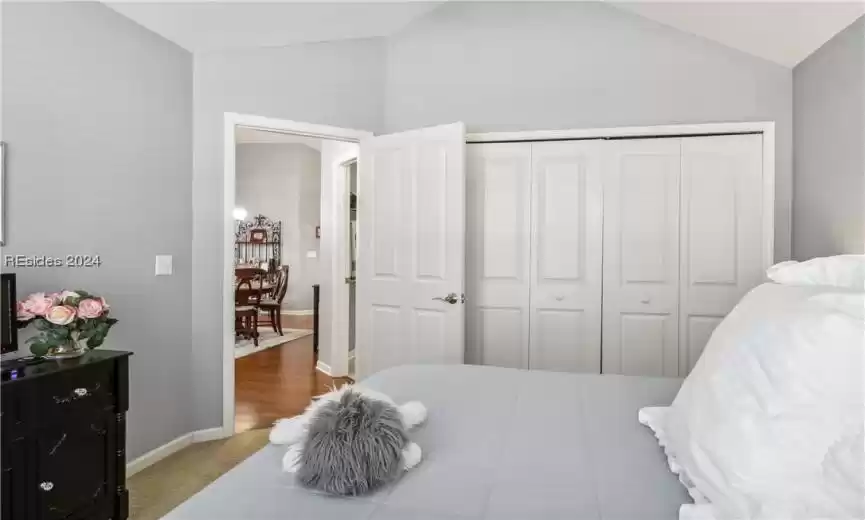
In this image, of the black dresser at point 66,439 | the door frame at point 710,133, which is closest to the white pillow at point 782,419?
the black dresser at point 66,439

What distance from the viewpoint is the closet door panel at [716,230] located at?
3172 mm

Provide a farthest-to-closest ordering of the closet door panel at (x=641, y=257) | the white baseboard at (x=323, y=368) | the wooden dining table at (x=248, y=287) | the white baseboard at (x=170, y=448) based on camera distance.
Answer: the wooden dining table at (x=248, y=287)
the white baseboard at (x=323, y=368)
the closet door panel at (x=641, y=257)
the white baseboard at (x=170, y=448)

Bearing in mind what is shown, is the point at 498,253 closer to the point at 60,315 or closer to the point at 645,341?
the point at 645,341

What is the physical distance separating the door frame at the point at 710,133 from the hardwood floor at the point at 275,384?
2.15 meters

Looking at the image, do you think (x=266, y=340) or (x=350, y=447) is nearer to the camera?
(x=350, y=447)

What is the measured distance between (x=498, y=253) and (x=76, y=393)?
2.45 m

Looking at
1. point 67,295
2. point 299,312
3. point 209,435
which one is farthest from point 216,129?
point 299,312

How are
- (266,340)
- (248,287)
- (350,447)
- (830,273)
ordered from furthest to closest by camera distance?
1. (248,287)
2. (266,340)
3. (830,273)
4. (350,447)

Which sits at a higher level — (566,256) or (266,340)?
(566,256)

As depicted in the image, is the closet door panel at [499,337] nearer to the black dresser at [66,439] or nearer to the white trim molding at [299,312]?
the black dresser at [66,439]

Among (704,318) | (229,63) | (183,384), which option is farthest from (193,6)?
(704,318)

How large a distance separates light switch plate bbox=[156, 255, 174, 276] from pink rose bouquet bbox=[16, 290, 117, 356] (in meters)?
0.64

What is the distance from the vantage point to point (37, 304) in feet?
6.79

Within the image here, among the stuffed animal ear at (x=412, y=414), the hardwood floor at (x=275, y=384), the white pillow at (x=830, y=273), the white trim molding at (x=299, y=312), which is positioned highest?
the white pillow at (x=830, y=273)
